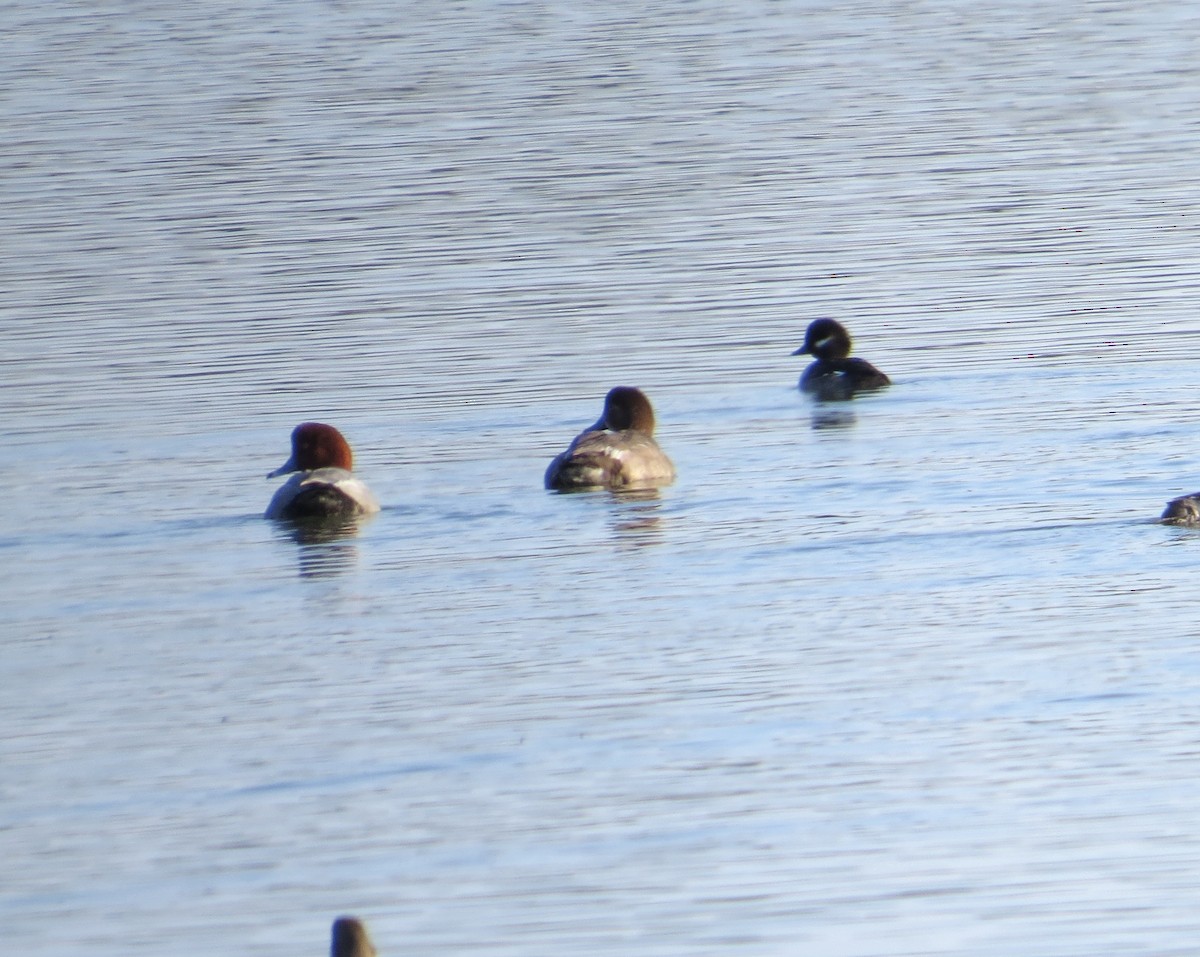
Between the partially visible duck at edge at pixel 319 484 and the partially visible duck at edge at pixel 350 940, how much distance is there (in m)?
7.30

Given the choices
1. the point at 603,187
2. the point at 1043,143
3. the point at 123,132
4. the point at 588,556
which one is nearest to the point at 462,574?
the point at 588,556

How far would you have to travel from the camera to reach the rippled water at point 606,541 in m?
8.31

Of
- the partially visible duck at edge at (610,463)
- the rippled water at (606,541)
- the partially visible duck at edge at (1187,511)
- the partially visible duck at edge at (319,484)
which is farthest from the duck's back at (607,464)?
the partially visible duck at edge at (1187,511)

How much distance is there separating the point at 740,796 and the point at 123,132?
22720mm

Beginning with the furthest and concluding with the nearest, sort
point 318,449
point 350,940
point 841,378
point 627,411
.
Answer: point 841,378 < point 627,411 < point 318,449 < point 350,940

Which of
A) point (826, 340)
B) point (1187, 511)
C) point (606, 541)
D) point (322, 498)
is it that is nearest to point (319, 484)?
point (322, 498)

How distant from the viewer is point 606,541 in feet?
44.1

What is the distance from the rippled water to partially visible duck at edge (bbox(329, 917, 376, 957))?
2.72ft

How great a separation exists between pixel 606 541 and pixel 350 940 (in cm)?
675

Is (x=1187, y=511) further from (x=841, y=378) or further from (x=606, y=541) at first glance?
(x=841, y=378)

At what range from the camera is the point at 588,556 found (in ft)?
42.8

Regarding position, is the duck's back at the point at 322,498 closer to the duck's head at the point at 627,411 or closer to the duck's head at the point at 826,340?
the duck's head at the point at 627,411

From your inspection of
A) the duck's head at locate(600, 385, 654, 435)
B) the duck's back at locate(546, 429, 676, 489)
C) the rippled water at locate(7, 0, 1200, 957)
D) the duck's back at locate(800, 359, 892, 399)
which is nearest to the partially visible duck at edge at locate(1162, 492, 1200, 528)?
the rippled water at locate(7, 0, 1200, 957)

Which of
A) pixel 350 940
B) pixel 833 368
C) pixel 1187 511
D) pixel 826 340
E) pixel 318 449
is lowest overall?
pixel 350 940
